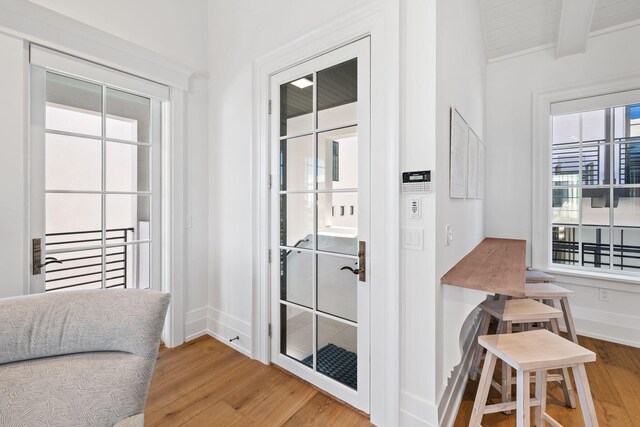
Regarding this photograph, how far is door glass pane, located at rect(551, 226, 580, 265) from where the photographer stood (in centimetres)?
296

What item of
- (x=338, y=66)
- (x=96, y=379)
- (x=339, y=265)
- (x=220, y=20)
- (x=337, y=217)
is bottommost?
(x=96, y=379)

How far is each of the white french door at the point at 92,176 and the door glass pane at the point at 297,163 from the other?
3.86 ft

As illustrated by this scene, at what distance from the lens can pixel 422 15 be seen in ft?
4.71

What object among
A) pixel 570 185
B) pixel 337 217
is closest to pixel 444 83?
pixel 337 217

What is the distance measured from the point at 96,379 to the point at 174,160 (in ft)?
6.03

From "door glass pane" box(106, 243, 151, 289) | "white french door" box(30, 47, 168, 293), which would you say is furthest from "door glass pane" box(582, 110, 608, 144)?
"door glass pane" box(106, 243, 151, 289)

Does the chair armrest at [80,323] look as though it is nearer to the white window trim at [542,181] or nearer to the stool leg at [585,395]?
the stool leg at [585,395]

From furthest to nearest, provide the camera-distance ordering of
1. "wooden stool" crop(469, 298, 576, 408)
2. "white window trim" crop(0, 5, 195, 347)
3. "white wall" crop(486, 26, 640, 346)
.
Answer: "white wall" crop(486, 26, 640, 346)
"white window trim" crop(0, 5, 195, 347)
"wooden stool" crop(469, 298, 576, 408)

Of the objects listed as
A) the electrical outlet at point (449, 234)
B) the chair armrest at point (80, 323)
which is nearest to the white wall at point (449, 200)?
the electrical outlet at point (449, 234)

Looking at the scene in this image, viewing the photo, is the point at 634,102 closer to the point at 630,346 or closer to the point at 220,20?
the point at 630,346

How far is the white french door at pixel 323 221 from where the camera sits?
169 centimetres

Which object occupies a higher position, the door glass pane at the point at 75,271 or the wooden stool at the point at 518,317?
the door glass pane at the point at 75,271

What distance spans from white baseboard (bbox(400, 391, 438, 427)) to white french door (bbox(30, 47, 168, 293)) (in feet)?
7.03

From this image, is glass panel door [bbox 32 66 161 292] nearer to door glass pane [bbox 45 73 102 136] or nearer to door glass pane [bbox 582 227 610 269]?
door glass pane [bbox 45 73 102 136]
